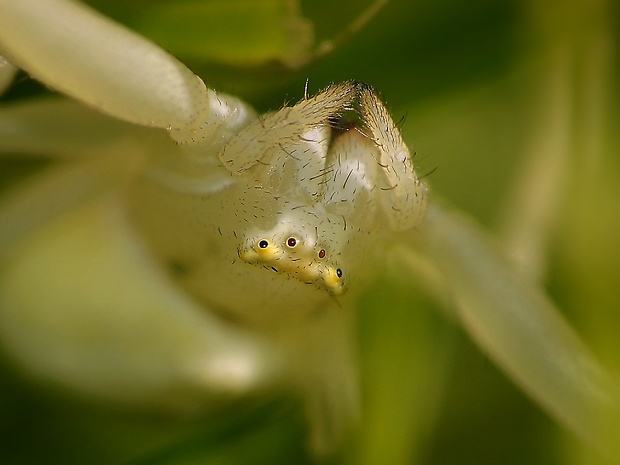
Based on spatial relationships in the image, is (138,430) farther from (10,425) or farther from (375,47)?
(375,47)

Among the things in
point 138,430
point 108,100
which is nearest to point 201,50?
point 108,100

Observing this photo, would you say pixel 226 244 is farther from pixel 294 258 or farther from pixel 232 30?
pixel 232 30

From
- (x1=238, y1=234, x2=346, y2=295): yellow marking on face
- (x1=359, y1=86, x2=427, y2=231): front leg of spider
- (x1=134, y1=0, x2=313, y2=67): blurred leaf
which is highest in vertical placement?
(x1=134, y1=0, x2=313, y2=67): blurred leaf

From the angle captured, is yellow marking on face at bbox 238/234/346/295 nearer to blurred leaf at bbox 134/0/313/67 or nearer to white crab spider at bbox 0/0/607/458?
white crab spider at bbox 0/0/607/458

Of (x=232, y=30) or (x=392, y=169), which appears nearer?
(x=392, y=169)

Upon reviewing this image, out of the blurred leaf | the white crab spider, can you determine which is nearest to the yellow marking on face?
the white crab spider

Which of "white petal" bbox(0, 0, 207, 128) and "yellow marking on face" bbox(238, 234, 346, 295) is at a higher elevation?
"white petal" bbox(0, 0, 207, 128)

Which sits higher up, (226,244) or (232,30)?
(232,30)

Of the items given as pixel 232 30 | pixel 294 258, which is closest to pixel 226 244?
pixel 294 258
